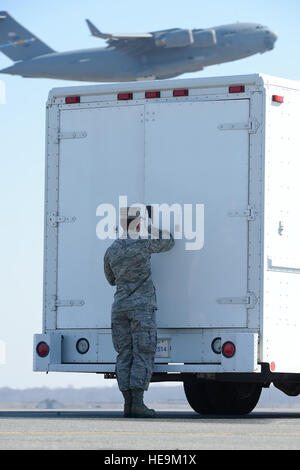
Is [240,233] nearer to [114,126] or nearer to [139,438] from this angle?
[114,126]

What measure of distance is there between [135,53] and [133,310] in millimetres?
86006

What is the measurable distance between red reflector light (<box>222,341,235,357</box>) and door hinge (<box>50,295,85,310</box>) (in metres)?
1.52

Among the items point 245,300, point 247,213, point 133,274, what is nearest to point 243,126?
point 247,213

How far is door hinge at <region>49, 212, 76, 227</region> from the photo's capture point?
474 inches

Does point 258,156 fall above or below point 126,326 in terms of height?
above

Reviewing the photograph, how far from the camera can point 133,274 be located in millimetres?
11234

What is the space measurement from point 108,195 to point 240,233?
135 cm

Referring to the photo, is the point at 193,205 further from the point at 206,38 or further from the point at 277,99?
the point at 206,38

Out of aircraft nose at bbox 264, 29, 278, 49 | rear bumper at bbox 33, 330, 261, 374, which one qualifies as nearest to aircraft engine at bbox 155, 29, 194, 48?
aircraft nose at bbox 264, 29, 278, 49

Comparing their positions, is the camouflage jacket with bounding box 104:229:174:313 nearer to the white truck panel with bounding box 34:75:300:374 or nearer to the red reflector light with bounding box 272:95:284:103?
the white truck panel with bounding box 34:75:300:374

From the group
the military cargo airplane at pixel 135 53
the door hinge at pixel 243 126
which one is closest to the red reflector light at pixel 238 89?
the door hinge at pixel 243 126

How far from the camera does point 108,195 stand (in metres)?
11.9

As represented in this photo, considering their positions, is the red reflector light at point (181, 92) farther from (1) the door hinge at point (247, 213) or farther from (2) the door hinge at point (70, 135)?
(1) the door hinge at point (247, 213)
